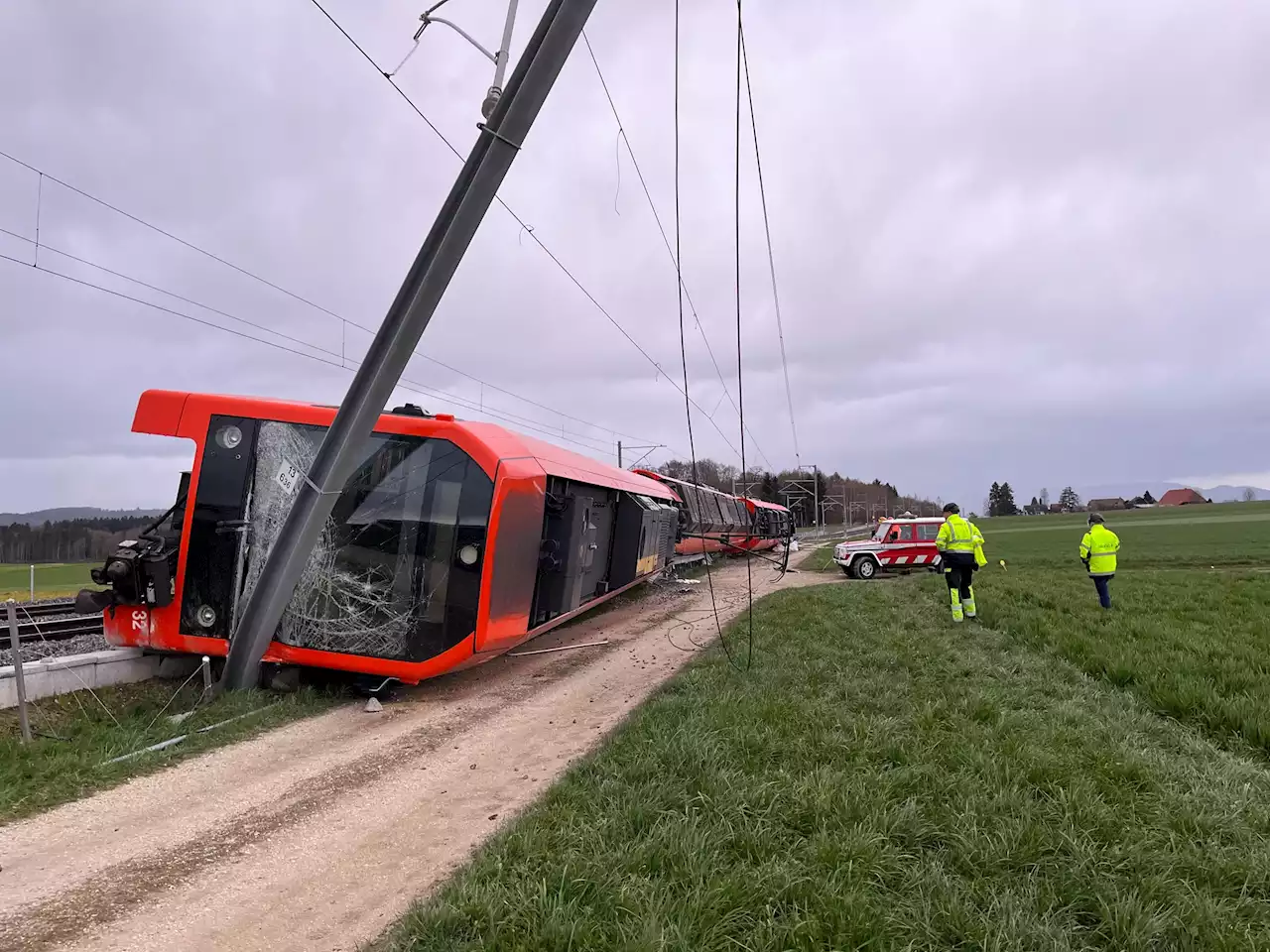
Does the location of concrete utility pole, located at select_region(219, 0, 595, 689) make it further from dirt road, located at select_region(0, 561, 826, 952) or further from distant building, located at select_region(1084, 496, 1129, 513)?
distant building, located at select_region(1084, 496, 1129, 513)

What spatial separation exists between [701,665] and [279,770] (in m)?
4.68

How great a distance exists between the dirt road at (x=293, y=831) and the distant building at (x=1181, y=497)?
512 feet

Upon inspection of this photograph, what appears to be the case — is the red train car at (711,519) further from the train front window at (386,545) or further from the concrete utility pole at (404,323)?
the concrete utility pole at (404,323)

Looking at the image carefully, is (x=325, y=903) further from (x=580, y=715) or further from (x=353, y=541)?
(x=353, y=541)

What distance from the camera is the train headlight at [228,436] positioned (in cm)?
722

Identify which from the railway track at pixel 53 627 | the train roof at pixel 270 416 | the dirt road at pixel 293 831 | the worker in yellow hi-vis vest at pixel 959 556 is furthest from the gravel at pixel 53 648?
the worker in yellow hi-vis vest at pixel 959 556

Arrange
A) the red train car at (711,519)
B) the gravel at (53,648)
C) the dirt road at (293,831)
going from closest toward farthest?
the dirt road at (293,831)
the gravel at (53,648)
the red train car at (711,519)

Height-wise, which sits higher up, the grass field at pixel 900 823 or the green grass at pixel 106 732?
the grass field at pixel 900 823

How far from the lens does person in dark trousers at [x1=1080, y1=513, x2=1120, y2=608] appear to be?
13.0 m

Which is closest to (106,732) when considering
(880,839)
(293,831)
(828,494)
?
(293,831)

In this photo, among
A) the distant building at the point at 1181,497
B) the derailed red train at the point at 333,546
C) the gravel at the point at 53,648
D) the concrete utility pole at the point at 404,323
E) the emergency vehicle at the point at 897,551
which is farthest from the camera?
the distant building at the point at 1181,497

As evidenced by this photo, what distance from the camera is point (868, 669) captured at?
24.9ft

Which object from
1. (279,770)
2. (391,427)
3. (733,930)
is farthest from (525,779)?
(391,427)

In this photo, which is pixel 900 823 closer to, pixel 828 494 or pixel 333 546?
pixel 333 546
